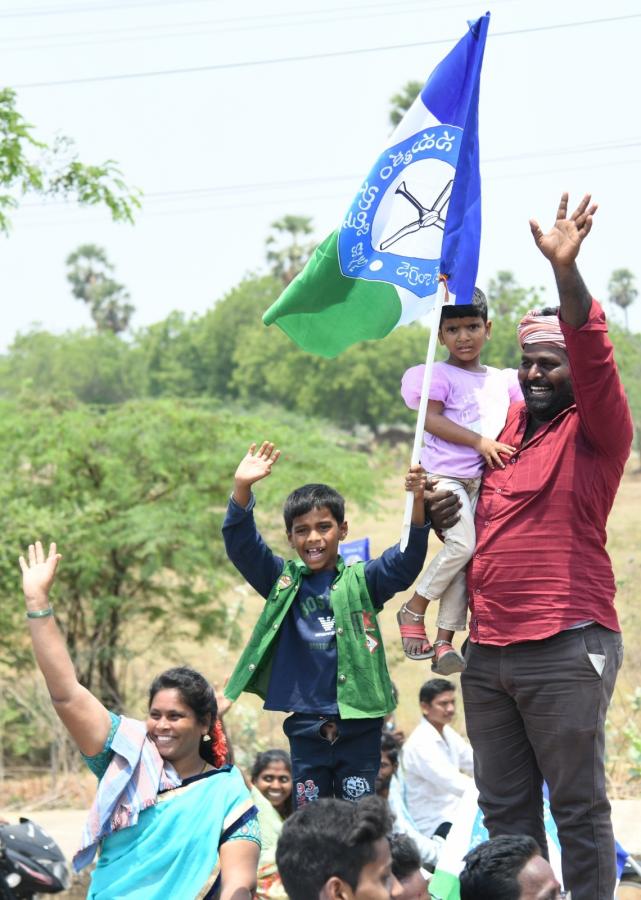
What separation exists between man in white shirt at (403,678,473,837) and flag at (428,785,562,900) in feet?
6.58

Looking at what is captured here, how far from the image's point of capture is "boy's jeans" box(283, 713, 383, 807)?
14.7 ft

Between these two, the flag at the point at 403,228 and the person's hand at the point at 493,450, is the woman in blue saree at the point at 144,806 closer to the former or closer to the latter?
the person's hand at the point at 493,450

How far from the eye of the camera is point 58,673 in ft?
12.9

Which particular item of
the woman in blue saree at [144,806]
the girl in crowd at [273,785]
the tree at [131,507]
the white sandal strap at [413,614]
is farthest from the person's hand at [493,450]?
the tree at [131,507]

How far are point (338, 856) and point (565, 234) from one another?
1.89 meters

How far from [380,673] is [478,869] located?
2.95 feet

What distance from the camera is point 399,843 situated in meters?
4.29

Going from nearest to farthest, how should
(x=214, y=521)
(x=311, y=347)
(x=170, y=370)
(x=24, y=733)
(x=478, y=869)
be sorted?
(x=478, y=869) < (x=311, y=347) < (x=24, y=733) < (x=214, y=521) < (x=170, y=370)

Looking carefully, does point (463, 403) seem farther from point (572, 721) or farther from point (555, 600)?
point (572, 721)

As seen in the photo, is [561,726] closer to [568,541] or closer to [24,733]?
[568,541]

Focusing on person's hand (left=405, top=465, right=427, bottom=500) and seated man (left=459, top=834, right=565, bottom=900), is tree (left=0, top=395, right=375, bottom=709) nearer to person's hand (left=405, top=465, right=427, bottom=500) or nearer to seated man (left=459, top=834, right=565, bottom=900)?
Answer: person's hand (left=405, top=465, right=427, bottom=500)

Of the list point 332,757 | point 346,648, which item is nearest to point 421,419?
point 346,648

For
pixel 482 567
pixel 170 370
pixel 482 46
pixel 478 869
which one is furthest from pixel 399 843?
pixel 170 370

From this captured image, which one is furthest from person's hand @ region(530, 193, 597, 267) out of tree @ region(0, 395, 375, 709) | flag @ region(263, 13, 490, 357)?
tree @ region(0, 395, 375, 709)
